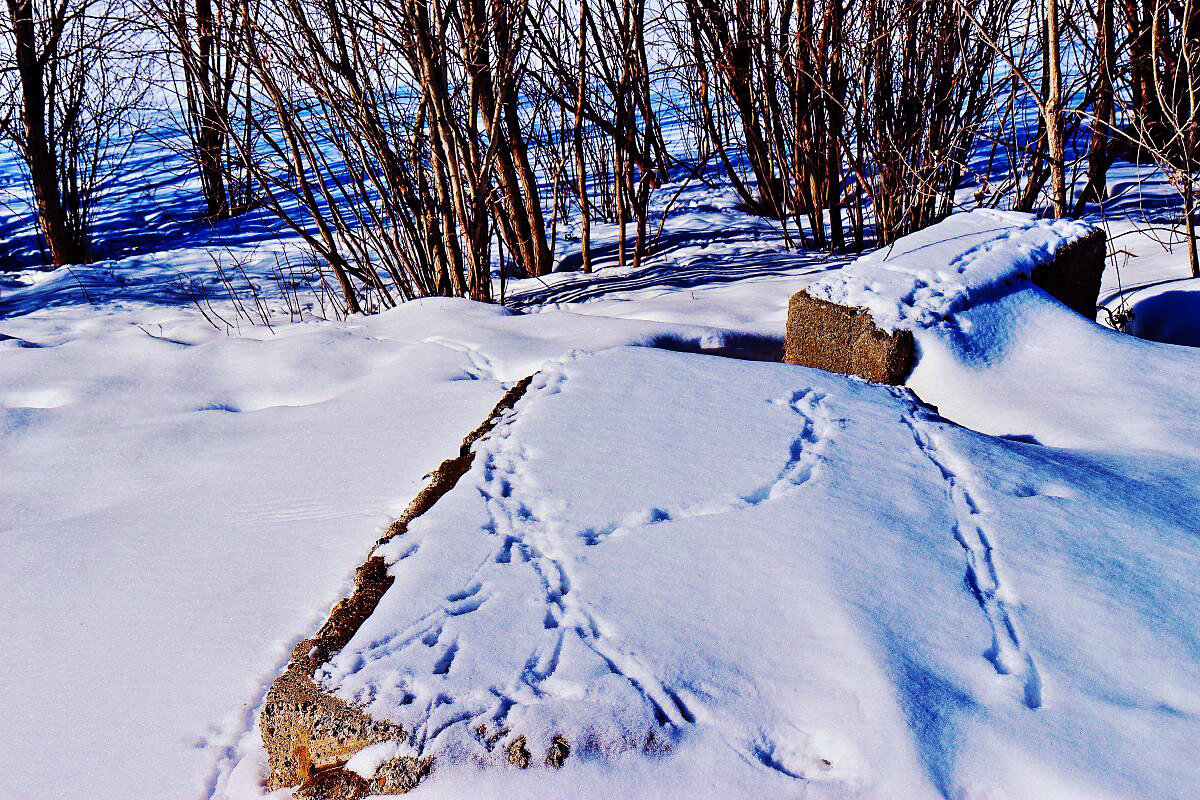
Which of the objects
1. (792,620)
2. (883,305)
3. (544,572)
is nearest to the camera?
(792,620)

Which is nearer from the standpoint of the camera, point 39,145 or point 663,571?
point 663,571

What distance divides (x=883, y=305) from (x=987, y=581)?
3.50ft

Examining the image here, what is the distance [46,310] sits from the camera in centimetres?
439

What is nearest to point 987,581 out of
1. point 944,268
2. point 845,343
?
point 845,343

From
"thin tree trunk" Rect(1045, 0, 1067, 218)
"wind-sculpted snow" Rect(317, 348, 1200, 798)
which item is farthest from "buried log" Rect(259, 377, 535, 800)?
"thin tree trunk" Rect(1045, 0, 1067, 218)

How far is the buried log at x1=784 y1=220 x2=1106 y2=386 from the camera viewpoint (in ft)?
6.87

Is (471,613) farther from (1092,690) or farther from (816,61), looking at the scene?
(816,61)

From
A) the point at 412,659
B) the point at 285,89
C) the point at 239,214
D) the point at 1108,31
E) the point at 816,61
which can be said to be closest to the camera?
the point at 412,659

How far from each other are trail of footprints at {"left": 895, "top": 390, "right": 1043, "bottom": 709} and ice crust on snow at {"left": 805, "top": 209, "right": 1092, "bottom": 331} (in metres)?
0.62

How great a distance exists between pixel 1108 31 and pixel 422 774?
10.2ft

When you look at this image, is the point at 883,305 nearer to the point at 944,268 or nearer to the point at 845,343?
the point at 845,343

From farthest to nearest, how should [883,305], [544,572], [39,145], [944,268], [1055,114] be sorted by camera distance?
[39,145] < [1055,114] < [944,268] < [883,305] < [544,572]

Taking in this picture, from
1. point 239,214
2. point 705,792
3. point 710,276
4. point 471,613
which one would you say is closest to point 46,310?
point 239,214

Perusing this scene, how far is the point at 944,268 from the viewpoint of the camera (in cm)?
228
